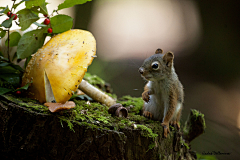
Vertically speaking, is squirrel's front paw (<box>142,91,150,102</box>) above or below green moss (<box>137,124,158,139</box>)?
above

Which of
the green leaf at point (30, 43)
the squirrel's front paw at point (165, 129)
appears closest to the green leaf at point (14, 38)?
A: the green leaf at point (30, 43)

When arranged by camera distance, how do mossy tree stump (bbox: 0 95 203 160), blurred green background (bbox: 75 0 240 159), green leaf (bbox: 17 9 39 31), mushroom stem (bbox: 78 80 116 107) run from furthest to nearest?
blurred green background (bbox: 75 0 240 159) → mushroom stem (bbox: 78 80 116 107) → green leaf (bbox: 17 9 39 31) → mossy tree stump (bbox: 0 95 203 160)

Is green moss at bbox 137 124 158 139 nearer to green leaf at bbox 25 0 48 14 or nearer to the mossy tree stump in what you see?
the mossy tree stump

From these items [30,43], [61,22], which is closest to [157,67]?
[61,22]

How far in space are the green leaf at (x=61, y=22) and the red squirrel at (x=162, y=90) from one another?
1122 mm

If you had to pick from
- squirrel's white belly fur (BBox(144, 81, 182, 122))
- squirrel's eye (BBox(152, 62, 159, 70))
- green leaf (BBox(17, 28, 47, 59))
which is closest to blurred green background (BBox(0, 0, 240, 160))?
squirrel's white belly fur (BBox(144, 81, 182, 122))

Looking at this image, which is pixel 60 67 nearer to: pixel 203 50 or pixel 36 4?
pixel 36 4

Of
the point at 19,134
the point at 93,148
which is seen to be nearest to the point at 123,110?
the point at 93,148

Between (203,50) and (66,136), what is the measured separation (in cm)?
283

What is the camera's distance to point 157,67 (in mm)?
1904

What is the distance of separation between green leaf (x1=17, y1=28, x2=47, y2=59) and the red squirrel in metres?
→ 1.38

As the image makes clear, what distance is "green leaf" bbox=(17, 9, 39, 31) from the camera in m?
2.05

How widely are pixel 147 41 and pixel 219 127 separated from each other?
2.18 meters

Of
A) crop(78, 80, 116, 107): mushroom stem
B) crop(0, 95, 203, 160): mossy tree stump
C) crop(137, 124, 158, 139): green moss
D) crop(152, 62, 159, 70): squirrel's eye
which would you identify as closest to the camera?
crop(0, 95, 203, 160): mossy tree stump
